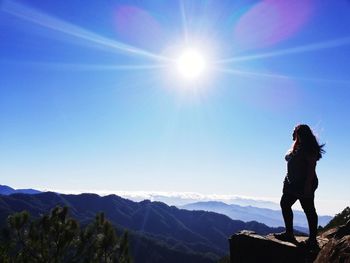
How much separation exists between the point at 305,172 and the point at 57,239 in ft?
121

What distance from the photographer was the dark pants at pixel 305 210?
1060 centimetres

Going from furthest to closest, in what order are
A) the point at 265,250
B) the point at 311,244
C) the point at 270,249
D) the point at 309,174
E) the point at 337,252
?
the point at 265,250, the point at 270,249, the point at 309,174, the point at 311,244, the point at 337,252

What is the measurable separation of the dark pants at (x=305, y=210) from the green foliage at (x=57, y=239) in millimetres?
34414

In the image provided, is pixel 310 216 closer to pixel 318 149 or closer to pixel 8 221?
pixel 318 149

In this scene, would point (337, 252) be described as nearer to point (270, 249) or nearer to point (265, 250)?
point (270, 249)

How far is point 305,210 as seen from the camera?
1079cm

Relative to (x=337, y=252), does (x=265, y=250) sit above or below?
above

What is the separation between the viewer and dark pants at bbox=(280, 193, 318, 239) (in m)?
10.6

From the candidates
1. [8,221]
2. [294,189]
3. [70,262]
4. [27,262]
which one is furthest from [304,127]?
[8,221]

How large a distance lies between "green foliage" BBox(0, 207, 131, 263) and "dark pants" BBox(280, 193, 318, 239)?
3441cm

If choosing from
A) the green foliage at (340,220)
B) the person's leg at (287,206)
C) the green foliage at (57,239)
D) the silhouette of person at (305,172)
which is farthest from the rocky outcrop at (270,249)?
the green foliage at (57,239)

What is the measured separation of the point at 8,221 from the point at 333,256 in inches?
1741

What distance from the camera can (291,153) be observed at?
11203 millimetres

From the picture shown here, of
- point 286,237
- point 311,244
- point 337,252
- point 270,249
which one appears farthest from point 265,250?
point 337,252
